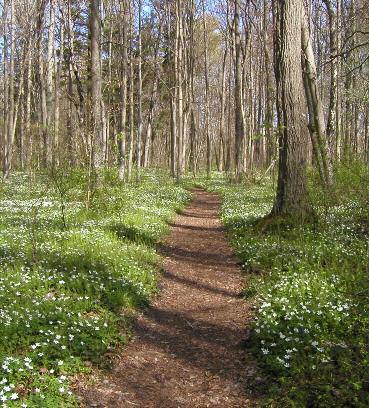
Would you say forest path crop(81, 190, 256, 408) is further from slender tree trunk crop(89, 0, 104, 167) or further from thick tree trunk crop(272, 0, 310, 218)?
slender tree trunk crop(89, 0, 104, 167)

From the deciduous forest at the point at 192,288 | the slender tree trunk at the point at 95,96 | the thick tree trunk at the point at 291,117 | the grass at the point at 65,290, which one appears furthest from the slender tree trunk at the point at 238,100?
the thick tree trunk at the point at 291,117

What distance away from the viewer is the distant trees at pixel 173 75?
11797 millimetres

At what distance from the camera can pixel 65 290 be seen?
7.12m

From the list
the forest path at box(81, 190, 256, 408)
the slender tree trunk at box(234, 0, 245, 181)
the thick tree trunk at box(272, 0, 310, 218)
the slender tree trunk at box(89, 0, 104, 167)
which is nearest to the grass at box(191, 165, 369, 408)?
the forest path at box(81, 190, 256, 408)

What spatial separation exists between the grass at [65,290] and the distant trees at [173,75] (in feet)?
6.51

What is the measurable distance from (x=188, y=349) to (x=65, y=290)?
2410mm

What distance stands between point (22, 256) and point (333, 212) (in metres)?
9.03

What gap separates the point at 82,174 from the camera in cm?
1301

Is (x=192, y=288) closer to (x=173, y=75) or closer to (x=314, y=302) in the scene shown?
(x=314, y=302)

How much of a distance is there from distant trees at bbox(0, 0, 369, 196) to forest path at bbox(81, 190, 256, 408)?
388cm

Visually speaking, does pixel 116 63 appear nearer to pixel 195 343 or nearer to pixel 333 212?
pixel 333 212

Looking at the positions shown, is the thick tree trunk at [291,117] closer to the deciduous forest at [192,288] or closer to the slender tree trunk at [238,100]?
the deciduous forest at [192,288]

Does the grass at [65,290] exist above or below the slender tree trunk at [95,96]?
below

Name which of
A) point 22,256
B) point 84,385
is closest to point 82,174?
point 22,256
